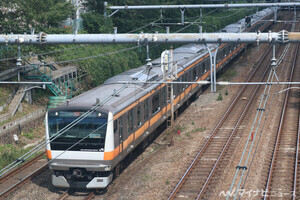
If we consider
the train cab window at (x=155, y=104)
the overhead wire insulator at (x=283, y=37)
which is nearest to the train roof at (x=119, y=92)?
the train cab window at (x=155, y=104)

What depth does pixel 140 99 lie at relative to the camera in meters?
19.0

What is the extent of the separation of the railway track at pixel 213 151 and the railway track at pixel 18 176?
541cm

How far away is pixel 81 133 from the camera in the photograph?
15.7 m

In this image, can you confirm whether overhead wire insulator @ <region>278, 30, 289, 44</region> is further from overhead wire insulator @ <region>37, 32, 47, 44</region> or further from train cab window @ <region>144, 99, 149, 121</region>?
train cab window @ <region>144, 99, 149, 121</region>

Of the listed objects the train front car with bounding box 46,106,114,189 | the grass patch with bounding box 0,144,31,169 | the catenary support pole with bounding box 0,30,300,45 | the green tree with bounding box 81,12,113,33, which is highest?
the green tree with bounding box 81,12,113,33

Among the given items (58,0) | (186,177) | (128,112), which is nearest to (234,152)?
(186,177)

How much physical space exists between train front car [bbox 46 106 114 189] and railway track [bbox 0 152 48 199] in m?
2.13

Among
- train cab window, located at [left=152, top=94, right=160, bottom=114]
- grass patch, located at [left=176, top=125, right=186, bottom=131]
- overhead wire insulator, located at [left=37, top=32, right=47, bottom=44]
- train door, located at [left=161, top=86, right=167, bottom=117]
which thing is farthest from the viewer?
grass patch, located at [left=176, top=125, right=186, bottom=131]

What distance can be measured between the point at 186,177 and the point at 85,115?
442cm

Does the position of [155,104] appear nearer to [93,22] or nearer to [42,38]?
[42,38]

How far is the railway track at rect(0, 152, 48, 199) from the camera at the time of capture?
17.0 meters

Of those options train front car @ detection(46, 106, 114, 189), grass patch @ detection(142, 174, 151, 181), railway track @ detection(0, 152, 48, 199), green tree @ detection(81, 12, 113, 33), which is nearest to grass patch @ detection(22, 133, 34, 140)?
railway track @ detection(0, 152, 48, 199)

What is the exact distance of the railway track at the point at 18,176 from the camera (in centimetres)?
1703

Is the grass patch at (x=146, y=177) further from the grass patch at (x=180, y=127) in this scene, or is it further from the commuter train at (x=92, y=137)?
the grass patch at (x=180, y=127)
